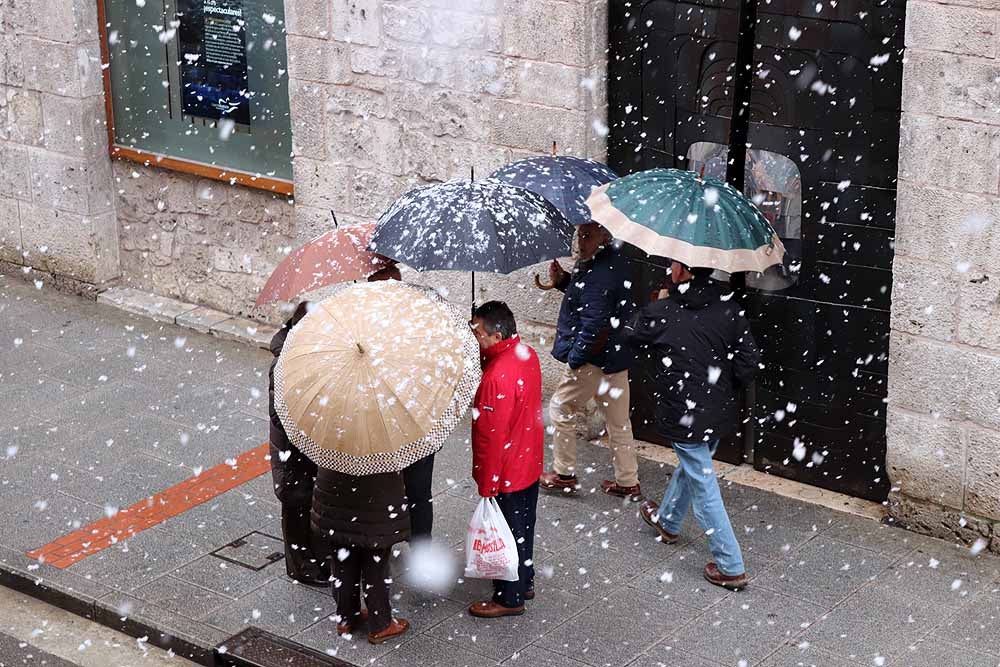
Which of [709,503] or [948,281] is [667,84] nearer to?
[948,281]

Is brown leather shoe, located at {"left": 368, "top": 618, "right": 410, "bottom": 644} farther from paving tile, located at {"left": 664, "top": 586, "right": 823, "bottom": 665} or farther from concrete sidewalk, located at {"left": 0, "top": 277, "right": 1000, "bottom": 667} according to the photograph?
paving tile, located at {"left": 664, "top": 586, "right": 823, "bottom": 665}

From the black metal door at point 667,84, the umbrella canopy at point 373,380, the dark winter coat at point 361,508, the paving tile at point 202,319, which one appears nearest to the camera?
the umbrella canopy at point 373,380

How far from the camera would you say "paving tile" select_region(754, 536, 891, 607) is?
7.12 metres

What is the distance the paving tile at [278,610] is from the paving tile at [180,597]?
0.07 meters

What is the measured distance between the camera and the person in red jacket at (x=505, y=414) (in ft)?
21.4

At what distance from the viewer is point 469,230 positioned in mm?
6637

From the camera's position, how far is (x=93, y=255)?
1122cm

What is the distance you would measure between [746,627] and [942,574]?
1088mm

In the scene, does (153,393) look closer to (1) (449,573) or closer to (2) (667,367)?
(1) (449,573)

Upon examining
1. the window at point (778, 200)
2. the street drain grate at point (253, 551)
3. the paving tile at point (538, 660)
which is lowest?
the paving tile at point (538, 660)

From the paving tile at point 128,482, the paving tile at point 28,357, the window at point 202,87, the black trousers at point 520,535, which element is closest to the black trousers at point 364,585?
the black trousers at point 520,535

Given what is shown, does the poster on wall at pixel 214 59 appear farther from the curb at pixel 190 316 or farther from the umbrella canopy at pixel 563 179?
the umbrella canopy at pixel 563 179

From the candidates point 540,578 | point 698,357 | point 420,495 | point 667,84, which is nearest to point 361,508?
point 420,495

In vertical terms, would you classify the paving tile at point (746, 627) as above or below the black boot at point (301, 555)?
below
